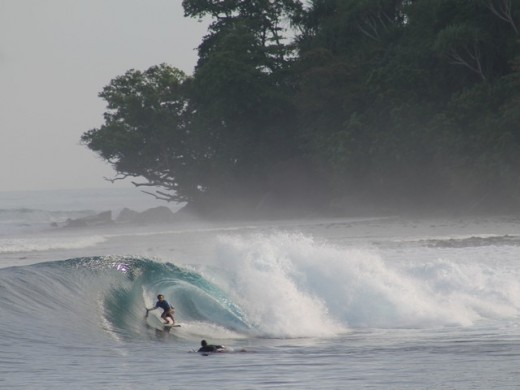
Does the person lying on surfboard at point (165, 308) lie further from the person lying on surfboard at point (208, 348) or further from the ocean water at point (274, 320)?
the person lying on surfboard at point (208, 348)

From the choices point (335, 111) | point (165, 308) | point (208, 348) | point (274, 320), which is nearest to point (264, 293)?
point (274, 320)

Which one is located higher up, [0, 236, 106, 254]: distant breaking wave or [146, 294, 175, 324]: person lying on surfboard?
[0, 236, 106, 254]: distant breaking wave

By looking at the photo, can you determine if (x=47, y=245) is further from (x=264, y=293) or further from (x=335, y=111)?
(x=264, y=293)

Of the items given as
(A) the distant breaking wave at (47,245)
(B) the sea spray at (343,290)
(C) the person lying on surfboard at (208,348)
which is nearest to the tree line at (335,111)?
(A) the distant breaking wave at (47,245)

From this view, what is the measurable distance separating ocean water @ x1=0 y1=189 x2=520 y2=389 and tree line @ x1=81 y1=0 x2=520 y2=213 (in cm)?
1447

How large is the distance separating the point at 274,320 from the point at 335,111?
30.6 metres

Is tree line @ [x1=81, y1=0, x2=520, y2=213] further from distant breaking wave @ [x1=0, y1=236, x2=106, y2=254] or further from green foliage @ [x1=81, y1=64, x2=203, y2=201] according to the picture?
distant breaking wave @ [x1=0, y1=236, x2=106, y2=254]

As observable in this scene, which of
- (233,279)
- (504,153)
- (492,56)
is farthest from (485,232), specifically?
(233,279)

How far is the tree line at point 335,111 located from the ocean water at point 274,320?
47.5ft

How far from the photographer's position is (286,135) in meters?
53.1

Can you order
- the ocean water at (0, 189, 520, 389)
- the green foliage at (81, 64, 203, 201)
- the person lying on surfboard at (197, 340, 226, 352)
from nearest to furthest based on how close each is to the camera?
the ocean water at (0, 189, 520, 389)
the person lying on surfboard at (197, 340, 226, 352)
the green foliage at (81, 64, 203, 201)

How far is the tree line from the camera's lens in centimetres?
4150

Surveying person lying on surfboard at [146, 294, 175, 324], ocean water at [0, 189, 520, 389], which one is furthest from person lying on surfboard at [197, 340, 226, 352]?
person lying on surfboard at [146, 294, 175, 324]

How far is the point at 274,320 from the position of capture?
1947 cm
